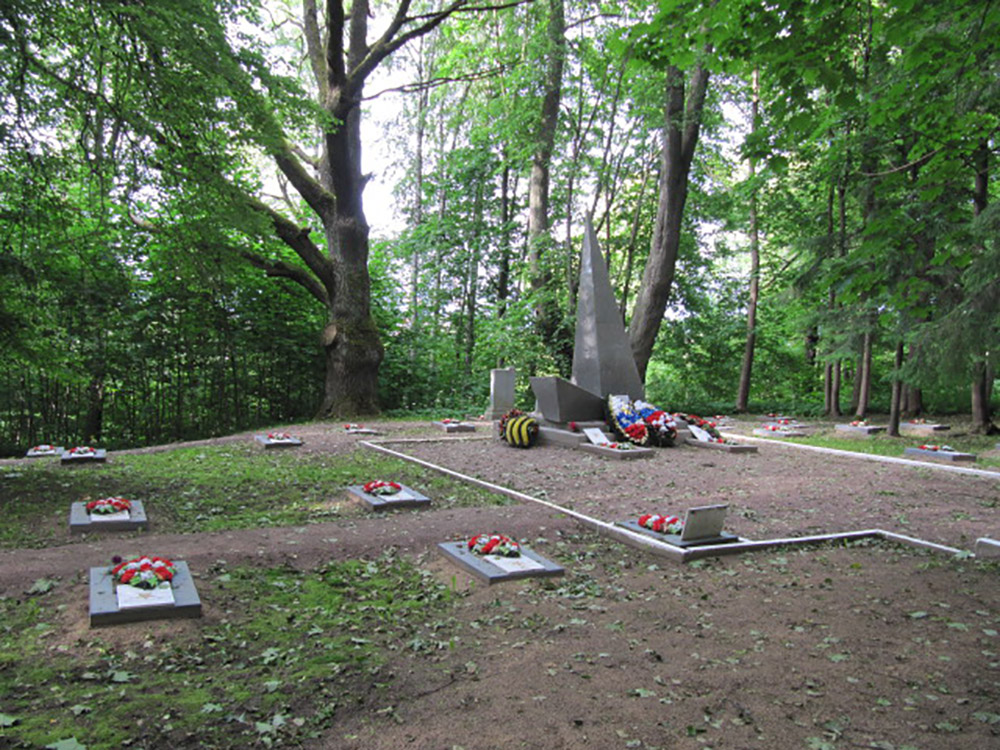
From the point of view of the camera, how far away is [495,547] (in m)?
4.59

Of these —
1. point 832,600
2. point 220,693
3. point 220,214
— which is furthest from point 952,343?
point 220,693

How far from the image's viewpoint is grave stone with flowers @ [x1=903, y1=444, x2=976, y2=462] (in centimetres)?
930

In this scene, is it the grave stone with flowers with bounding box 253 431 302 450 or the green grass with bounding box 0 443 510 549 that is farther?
the grave stone with flowers with bounding box 253 431 302 450

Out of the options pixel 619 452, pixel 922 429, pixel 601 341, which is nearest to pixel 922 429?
pixel 922 429

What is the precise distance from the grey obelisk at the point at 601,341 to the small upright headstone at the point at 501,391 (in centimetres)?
260

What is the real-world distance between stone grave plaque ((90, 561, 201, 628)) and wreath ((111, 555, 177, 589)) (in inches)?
1.9

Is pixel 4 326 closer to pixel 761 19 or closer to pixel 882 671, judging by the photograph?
pixel 761 19

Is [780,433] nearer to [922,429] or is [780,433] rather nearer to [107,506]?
[922,429]

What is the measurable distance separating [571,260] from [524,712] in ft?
48.2

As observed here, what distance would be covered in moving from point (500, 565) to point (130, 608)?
208 cm

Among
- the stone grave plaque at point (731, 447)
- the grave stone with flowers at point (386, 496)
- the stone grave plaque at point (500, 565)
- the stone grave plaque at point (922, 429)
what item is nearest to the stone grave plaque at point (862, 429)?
the stone grave plaque at point (922, 429)

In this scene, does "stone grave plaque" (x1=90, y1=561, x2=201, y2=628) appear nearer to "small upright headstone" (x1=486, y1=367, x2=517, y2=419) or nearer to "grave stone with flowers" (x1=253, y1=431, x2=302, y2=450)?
"grave stone with flowers" (x1=253, y1=431, x2=302, y2=450)

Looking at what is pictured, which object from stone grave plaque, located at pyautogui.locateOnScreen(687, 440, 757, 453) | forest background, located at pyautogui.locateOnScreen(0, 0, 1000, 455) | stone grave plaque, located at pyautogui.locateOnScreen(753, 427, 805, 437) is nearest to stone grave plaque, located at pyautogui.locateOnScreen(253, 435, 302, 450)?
forest background, located at pyautogui.locateOnScreen(0, 0, 1000, 455)

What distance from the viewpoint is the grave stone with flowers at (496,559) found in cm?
424
